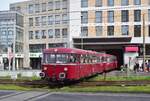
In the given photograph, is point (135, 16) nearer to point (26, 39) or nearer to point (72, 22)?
point (72, 22)

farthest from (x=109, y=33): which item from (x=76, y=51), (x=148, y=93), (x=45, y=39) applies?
(x=148, y=93)

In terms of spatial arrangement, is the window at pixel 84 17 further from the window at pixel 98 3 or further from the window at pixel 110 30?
the window at pixel 110 30

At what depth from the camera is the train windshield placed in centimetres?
2966

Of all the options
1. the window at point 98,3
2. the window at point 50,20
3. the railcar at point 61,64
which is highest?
the window at point 98,3

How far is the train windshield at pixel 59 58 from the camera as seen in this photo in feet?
97.3

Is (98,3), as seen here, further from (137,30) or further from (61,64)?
(61,64)

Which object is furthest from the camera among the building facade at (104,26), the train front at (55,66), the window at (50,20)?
the window at (50,20)

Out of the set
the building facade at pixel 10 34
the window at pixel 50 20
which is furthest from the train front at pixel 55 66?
the window at pixel 50 20

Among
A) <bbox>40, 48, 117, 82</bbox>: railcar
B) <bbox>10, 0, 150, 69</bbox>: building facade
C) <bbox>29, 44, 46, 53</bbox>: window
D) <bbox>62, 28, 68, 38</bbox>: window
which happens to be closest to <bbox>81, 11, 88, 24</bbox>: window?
<bbox>10, 0, 150, 69</bbox>: building facade

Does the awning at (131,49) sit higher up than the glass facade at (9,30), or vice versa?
the glass facade at (9,30)

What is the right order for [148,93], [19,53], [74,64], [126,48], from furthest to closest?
1. [19,53]
2. [126,48]
3. [74,64]
4. [148,93]

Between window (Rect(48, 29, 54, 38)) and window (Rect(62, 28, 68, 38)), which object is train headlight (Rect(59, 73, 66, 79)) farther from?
window (Rect(48, 29, 54, 38))

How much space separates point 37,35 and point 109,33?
61.5 ft

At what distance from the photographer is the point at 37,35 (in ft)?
307
